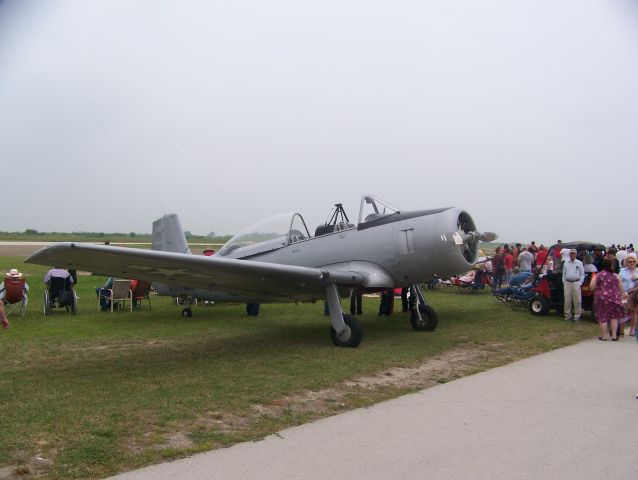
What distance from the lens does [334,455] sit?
145 inches

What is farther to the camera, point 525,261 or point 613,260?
point 525,261

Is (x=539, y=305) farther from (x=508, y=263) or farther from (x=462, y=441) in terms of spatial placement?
(x=462, y=441)

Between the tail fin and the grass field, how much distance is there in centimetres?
169

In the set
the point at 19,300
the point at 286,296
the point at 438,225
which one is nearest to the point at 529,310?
the point at 438,225

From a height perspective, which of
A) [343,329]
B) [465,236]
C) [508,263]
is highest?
[465,236]

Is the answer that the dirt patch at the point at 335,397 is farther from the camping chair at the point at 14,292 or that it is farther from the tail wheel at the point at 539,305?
the camping chair at the point at 14,292

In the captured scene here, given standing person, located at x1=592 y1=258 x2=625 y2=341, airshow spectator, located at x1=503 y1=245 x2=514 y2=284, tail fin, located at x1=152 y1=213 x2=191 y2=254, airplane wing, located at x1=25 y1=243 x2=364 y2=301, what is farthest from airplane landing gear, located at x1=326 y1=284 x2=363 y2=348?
airshow spectator, located at x1=503 y1=245 x2=514 y2=284

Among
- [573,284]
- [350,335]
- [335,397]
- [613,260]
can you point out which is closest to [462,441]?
[335,397]

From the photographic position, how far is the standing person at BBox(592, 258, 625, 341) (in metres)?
Answer: 8.56

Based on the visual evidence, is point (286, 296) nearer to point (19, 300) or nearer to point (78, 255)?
point (78, 255)

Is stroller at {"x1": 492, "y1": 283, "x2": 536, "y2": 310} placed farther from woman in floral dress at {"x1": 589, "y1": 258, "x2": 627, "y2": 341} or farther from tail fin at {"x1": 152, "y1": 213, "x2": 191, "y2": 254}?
tail fin at {"x1": 152, "y1": 213, "x2": 191, "y2": 254}

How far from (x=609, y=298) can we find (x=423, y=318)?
3.18 meters

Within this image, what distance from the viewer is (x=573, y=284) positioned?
37.4 ft

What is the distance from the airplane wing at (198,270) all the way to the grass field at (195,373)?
961 millimetres
